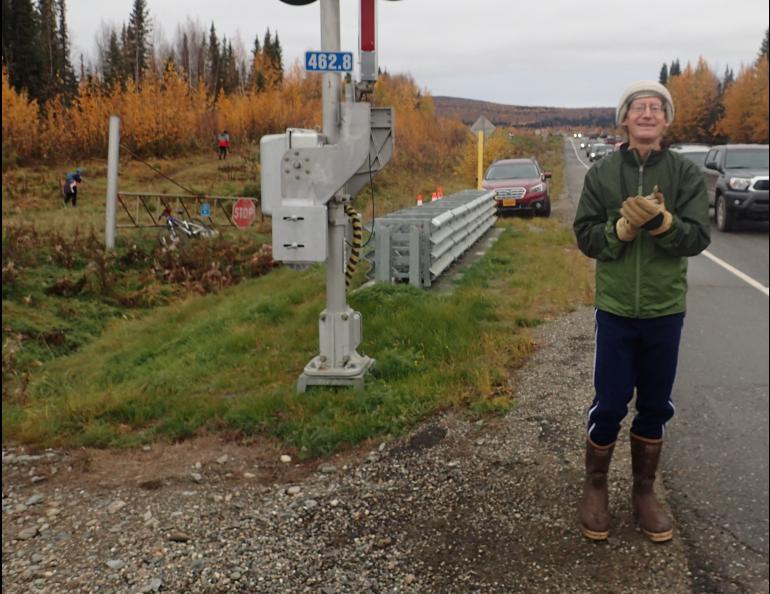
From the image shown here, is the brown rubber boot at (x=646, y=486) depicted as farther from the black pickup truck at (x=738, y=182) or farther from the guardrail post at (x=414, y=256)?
the black pickup truck at (x=738, y=182)

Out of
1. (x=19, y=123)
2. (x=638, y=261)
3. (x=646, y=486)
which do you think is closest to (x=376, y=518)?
(x=646, y=486)

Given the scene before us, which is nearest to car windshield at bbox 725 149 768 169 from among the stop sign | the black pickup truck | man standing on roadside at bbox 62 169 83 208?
the black pickup truck

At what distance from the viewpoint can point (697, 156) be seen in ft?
6.07

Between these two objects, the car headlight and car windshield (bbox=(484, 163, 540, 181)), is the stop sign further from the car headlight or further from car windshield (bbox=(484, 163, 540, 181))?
the car headlight

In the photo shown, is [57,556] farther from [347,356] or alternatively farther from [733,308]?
[733,308]

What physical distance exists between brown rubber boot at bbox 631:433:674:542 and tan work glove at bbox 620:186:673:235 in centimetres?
145

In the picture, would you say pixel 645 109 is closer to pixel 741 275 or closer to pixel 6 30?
pixel 741 275

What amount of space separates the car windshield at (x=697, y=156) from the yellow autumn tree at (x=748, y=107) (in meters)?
0.13

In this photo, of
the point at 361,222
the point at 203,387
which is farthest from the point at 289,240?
the point at 203,387

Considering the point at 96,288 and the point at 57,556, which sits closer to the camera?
the point at 57,556

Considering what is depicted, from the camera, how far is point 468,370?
4.52 meters

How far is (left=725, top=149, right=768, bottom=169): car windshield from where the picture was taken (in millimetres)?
1347

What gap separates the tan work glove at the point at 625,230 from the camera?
73.5 inches

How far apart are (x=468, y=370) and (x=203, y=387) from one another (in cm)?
217
